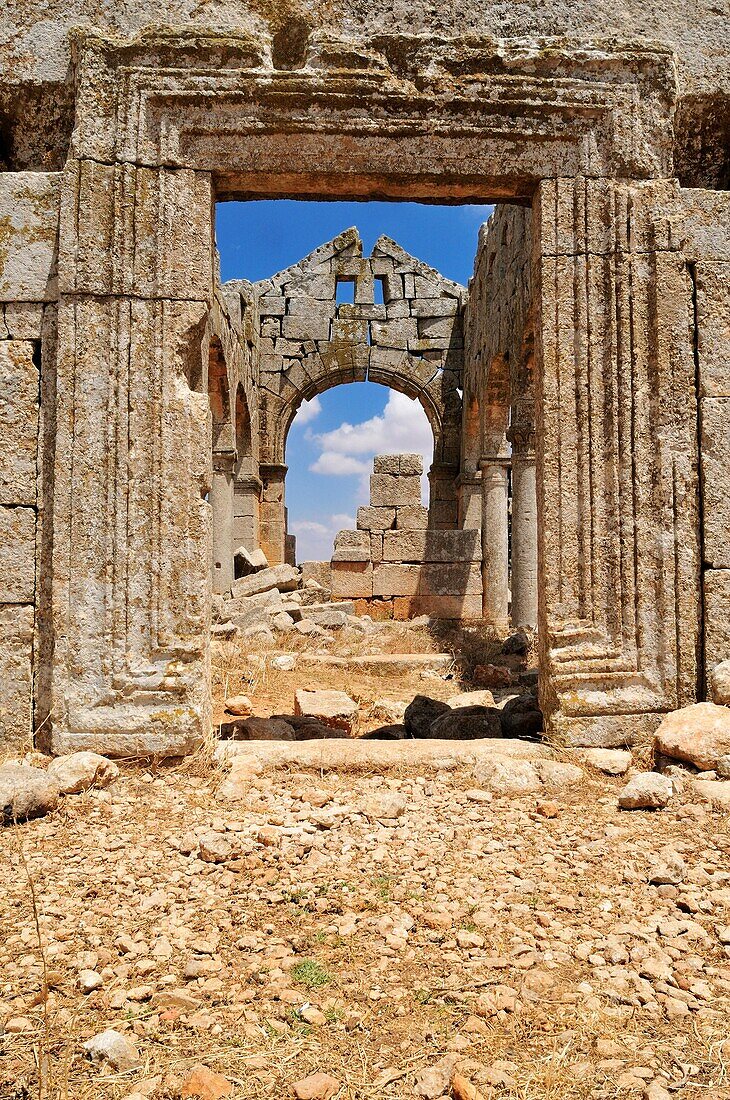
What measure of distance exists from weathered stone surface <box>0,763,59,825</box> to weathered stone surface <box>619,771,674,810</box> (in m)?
2.34

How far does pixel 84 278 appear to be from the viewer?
352 centimetres

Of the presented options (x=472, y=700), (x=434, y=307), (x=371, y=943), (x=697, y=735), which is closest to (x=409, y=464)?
(x=434, y=307)

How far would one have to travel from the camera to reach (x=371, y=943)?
201 centimetres

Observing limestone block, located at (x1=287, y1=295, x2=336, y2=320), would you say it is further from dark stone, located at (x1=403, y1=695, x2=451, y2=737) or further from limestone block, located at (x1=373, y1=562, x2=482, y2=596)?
dark stone, located at (x1=403, y1=695, x2=451, y2=737)

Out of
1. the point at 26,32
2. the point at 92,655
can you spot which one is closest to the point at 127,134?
the point at 26,32

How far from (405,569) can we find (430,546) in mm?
591

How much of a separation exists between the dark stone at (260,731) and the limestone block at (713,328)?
301 centimetres

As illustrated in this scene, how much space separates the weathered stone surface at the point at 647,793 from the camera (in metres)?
2.89

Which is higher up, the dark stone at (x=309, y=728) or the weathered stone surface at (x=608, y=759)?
the weathered stone surface at (x=608, y=759)

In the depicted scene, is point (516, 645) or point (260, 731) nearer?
point (260, 731)

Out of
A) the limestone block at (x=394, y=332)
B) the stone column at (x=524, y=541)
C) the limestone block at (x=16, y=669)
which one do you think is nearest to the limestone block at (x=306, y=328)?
the limestone block at (x=394, y=332)

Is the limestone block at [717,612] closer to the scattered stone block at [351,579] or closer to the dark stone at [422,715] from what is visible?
the dark stone at [422,715]

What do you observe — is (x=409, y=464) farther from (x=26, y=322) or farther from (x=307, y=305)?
(x=26, y=322)

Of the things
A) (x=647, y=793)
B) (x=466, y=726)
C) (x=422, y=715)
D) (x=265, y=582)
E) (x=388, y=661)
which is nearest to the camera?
(x=647, y=793)
